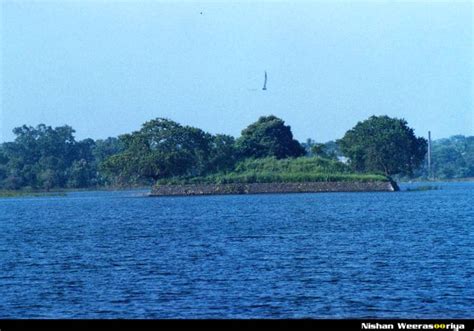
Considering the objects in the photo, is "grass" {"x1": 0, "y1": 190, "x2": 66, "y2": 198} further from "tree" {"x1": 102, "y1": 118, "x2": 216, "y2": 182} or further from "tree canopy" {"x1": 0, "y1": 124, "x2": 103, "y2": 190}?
"tree" {"x1": 102, "y1": 118, "x2": 216, "y2": 182}

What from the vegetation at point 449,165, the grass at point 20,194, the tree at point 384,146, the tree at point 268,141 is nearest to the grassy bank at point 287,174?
the tree at point 268,141

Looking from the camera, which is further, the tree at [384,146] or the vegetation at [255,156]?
the tree at [384,146]

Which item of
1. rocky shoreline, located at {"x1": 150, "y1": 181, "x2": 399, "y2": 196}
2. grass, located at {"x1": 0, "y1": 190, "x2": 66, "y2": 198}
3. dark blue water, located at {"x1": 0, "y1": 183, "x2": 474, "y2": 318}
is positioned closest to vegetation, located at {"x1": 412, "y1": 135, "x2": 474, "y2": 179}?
rocky shoreline, located at {"x1": 150, "y1": 181, "x2": 399, "y2": 196}

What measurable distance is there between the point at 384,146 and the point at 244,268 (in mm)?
85978

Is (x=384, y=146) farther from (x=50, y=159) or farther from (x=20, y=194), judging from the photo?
(x=50, y=159)

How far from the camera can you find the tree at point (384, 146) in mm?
113625

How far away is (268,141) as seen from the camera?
374ft

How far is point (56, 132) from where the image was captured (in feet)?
538

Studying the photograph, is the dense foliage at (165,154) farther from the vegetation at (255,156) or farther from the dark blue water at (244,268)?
the dark blue water at (244,268)

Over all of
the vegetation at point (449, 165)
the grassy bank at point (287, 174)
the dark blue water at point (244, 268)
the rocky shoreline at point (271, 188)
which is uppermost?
the vegetation at point (449, 165)

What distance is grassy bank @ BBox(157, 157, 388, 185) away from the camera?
104 meters

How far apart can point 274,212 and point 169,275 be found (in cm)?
3542

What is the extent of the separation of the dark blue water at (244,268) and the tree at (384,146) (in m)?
59.4

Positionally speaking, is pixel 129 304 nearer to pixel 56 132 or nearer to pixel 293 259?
pixel 293 259
